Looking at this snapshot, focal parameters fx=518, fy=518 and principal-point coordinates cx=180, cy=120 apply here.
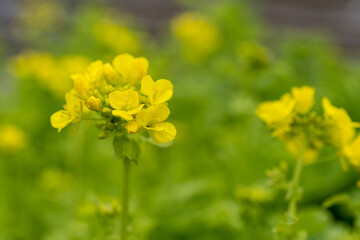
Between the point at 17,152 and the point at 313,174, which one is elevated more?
the point at 17,152

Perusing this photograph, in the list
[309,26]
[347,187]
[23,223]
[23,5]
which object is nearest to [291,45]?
[347,187]

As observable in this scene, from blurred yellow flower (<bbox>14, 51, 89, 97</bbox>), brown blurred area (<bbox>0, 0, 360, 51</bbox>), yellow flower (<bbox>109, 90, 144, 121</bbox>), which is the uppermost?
brown blurred area (<bbox>0, 0, 360, 51</bbox>)

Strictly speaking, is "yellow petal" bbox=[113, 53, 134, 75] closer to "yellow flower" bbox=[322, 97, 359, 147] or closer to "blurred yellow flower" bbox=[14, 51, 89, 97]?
"yellow flower" bbox=[322, 97, 359, 147]

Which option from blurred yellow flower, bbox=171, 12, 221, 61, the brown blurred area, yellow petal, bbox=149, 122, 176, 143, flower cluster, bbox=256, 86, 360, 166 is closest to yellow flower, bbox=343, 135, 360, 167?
flower cluster, bbox=256, 86, 360, 166

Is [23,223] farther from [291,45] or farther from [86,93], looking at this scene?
[291,45]

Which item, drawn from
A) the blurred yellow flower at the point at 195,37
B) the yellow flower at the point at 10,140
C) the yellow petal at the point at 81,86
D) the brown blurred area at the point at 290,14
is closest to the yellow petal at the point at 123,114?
the yellow petal at the point at 81,86
